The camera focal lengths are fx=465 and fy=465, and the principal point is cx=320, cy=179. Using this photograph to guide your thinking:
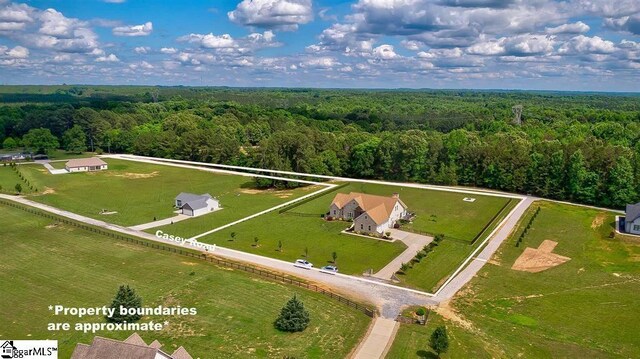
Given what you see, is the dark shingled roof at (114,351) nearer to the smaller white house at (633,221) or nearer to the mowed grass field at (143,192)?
the mowed grass field at (143,192)

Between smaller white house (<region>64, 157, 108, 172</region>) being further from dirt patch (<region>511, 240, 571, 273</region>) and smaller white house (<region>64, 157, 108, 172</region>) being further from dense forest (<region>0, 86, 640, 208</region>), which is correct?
dirt patch (<region>511, 240, 571, 273</region>)

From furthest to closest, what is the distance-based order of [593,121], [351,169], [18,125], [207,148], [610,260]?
[593,121], [18,125], [207,148], [351,169], [610,260]

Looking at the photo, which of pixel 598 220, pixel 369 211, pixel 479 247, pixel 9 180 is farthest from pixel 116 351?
pixel 9 180

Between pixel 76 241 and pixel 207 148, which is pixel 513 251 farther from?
pixel 207 148

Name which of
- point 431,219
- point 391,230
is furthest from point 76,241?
point 431,219

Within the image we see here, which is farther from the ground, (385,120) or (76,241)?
(385,120)

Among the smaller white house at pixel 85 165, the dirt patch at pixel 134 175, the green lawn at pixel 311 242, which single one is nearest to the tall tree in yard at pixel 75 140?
the smaller white house at pixel 85 165

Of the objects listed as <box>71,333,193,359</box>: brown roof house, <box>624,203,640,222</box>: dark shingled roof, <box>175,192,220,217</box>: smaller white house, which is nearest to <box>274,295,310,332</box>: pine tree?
<box>71,333,193,359</box>: brown roof house
